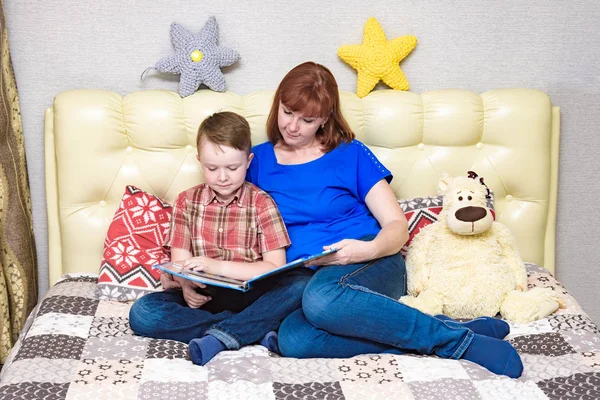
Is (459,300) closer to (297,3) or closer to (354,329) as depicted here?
(354,329)

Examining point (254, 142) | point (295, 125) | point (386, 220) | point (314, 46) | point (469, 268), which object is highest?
point (314, 46)

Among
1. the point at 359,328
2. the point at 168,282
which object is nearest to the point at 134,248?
the point at 168,282

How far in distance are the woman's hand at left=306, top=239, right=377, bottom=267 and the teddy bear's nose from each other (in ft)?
0.89

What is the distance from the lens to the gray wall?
7.08ft

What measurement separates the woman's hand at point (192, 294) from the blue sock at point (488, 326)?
61 centimetres

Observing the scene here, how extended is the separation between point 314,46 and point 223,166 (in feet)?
2.15

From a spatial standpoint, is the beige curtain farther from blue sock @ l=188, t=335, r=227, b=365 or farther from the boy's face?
blue sock @ l=188, t=335, r=227, b=365

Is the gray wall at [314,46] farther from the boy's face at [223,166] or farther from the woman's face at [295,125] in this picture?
the boy's face at [223,166]

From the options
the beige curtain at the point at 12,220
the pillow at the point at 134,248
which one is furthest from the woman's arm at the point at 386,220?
the beige curtain at the point at 12,220

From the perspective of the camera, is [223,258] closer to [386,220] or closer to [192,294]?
[192,294]

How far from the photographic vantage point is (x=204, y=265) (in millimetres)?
1685

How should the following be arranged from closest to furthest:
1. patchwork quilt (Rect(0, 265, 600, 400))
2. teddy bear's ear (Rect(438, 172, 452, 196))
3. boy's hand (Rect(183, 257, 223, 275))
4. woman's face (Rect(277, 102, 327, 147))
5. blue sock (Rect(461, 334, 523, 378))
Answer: patchwork quilt (Rect(0, 265, 600, 400)), blue sock (Rect(461, 334, 523, 378)), boy's hand (Rect(183, 257, 223, 275)), woman's face (Rect(277, 102, 327, 147)), teddy bear's ear (Rect(438, 172, 452, 196))

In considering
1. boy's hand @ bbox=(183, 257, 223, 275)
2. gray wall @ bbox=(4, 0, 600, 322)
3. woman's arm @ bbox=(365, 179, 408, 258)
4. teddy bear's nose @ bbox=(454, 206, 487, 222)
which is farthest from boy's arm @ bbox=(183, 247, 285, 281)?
gray wall @ bbox=(4, 0, 600, 322)

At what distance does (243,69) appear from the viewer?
223 cm
